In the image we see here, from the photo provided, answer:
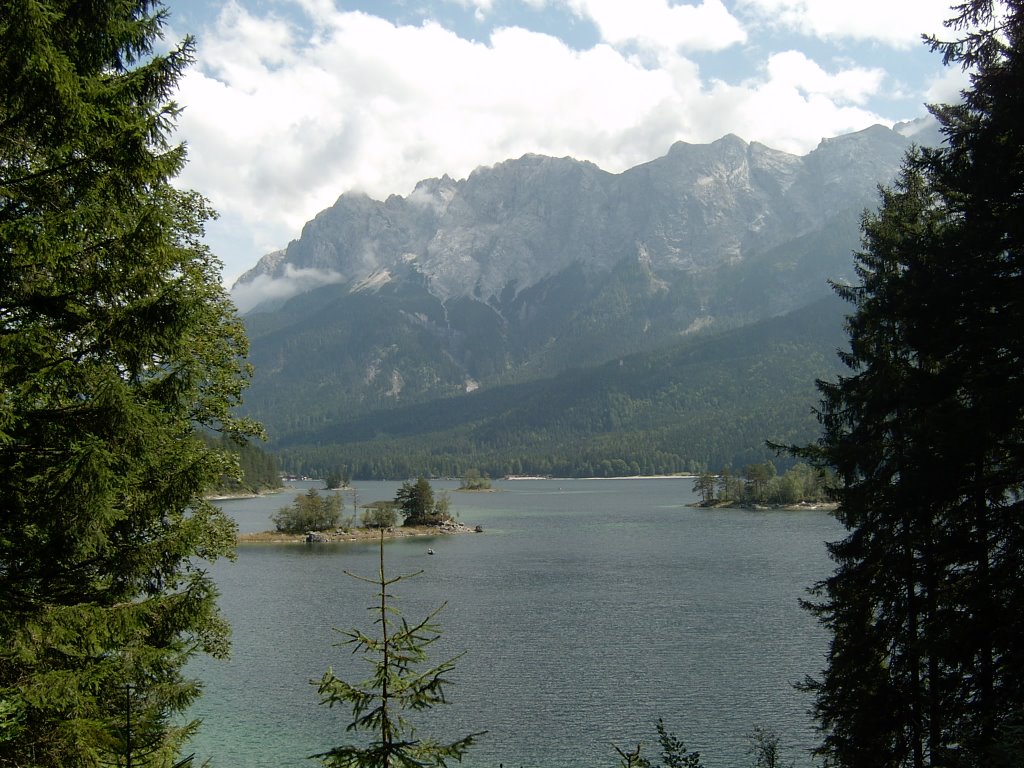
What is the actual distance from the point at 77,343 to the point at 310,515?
113236 millimetres

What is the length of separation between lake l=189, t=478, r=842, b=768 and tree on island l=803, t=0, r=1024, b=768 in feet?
37.3

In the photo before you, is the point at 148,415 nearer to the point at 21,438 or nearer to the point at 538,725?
the point at 21,438

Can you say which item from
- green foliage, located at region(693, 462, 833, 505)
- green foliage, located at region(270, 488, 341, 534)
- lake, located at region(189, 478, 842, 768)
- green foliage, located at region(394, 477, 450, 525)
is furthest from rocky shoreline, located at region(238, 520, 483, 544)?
green foliage, located at region(693, 462, 833, 505)

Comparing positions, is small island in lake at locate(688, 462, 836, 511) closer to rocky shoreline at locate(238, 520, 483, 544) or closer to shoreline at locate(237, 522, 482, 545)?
rocky shoreline at locate(238, 520, 483, 544)

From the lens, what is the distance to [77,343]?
9.85m

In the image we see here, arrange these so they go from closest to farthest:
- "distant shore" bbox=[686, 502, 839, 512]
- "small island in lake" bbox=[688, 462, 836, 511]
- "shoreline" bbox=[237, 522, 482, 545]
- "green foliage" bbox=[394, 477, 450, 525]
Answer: "shoreline" bbox=[237, 522, 482, 545] → "green foliage" bbox=[394, 477, 450, 525] → "distant shore" bbox=[686, 502, 839, 512] → "small island in lake" bbox=[688, 462, 836, 511]

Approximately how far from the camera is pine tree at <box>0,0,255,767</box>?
8.75 meters

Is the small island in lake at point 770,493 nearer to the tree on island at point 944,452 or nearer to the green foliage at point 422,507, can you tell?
the green foliage at point 422,507

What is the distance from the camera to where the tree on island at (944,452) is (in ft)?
41.1

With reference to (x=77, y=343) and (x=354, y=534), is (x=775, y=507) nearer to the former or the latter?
(x=354, y=534)

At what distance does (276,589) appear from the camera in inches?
2891

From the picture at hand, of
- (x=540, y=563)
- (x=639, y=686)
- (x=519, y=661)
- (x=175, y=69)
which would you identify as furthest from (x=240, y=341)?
(x=540, y=563)

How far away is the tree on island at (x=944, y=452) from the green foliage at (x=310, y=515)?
105 metres

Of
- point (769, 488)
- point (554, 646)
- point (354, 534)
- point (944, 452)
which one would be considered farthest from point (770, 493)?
point (944, 452)
